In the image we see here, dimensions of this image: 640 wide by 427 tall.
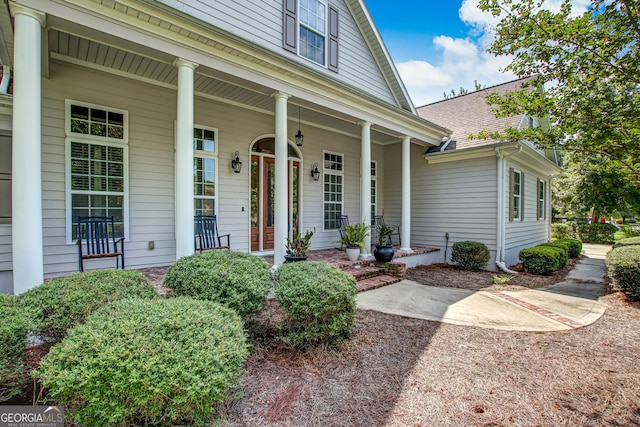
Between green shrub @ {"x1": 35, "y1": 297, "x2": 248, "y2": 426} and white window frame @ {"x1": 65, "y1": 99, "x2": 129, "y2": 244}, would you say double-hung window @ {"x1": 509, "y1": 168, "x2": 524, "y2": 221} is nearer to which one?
green shrub @ {"x1": 35, "y1": 297, "x2": 248, "y2": 426}

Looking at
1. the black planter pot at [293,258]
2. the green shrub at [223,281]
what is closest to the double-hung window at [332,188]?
the black planter pot at [293,258]

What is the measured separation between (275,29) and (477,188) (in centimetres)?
614

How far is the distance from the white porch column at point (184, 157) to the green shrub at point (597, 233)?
20612mm

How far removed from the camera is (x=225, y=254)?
10.9ft

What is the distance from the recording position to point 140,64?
15.9 feet

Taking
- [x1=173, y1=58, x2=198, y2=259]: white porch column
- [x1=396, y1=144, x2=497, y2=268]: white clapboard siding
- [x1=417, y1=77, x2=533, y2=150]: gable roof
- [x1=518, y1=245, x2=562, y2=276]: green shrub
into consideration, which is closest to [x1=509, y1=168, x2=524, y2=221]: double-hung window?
[x1=396, y1=144, x2=497, y2=268]: white clapboard siding

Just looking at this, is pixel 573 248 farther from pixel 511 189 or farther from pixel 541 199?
pixel 511 189

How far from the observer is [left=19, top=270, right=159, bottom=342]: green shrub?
2156mm

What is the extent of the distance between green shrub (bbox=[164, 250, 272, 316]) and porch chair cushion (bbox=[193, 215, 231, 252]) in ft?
8.79

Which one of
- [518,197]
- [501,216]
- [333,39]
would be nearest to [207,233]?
[333,39]

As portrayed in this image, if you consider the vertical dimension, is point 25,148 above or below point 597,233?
above

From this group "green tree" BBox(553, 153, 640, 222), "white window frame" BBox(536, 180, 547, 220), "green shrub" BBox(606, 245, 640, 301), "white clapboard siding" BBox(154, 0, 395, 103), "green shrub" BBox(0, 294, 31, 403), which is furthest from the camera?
"green tree" BBox(553, 153, 640, 222)

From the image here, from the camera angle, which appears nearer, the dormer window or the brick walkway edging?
the brick walkway edging

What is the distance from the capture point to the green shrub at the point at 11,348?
5.84ft
